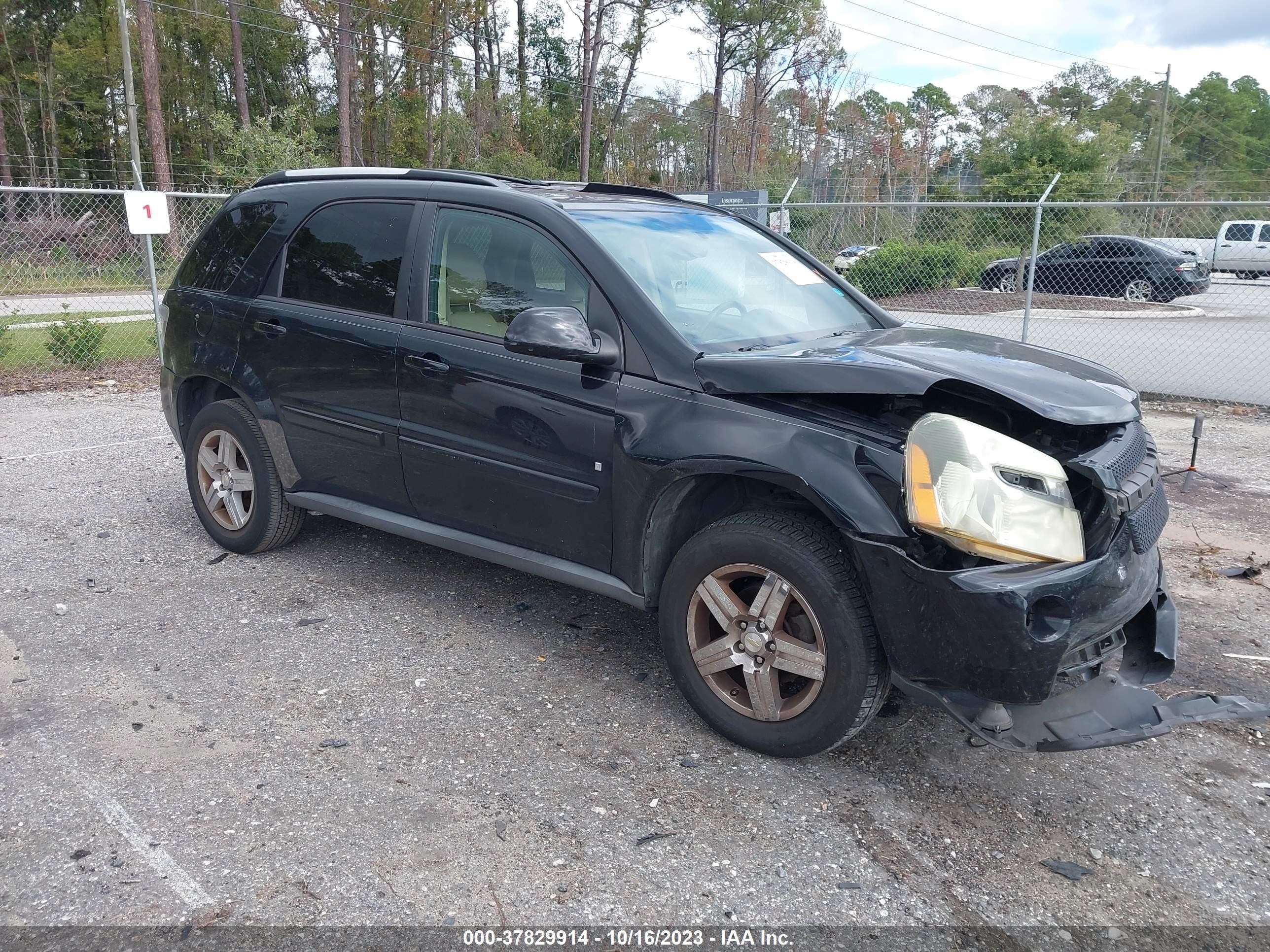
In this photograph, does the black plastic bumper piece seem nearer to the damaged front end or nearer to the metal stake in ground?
the damaged front end

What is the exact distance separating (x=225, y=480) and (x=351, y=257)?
4.67 ft

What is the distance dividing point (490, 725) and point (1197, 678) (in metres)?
2.72

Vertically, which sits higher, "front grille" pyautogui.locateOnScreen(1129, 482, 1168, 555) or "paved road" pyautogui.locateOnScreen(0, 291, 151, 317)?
"paved road" pyautogui.locateOnScreen(0, 291, 151, 317)

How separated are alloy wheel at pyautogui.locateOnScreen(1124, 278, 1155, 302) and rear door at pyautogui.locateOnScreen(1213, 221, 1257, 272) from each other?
169cm

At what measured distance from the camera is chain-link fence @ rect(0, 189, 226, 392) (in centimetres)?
1130

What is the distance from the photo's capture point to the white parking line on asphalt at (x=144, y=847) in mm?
2477

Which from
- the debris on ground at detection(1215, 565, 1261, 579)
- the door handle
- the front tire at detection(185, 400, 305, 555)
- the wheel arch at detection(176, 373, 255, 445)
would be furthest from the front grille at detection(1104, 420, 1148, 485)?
the wheel arch at detection(176, 373, 255, 445)

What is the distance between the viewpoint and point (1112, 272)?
47.8ft

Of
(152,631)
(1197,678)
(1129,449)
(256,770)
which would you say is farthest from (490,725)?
(1197,678)

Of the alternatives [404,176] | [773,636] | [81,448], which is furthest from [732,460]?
[81,448]

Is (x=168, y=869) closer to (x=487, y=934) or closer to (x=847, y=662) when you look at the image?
(x=487, y=934)

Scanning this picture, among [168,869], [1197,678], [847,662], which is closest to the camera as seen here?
[168,869]

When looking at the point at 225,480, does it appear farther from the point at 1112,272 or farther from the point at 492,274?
the point at 1112,272

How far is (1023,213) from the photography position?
17.8 meters
